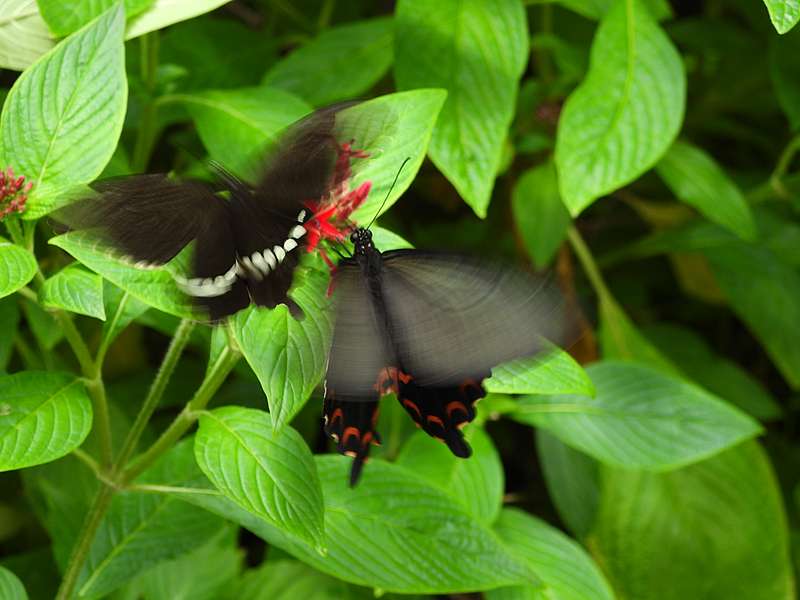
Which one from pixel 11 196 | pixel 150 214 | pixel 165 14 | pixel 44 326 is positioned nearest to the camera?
pixel 150 214

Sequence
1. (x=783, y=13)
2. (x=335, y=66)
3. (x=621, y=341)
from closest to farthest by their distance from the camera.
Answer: (x=783, y=13), (x=335, y=66), (x=621, y=341)

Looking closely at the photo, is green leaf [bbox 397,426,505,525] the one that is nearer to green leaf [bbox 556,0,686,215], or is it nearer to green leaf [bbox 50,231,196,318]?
green leaf [bbox 556,0,686,215]

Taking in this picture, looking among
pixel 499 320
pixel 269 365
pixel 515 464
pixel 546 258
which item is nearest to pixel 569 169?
pixel 546 258

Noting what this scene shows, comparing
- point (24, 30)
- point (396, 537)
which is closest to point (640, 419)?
point (396, 537)

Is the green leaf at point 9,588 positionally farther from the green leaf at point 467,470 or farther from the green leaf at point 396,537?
the green leaf at point 467,470

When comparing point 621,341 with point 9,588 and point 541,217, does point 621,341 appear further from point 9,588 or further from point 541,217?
point 9,588

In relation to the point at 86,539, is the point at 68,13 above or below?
above

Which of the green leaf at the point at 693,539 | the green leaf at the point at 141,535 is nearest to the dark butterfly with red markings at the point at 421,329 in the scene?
the green leaf at the point at 141,535

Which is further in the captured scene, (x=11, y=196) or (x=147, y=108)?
(x=147, y=108)
